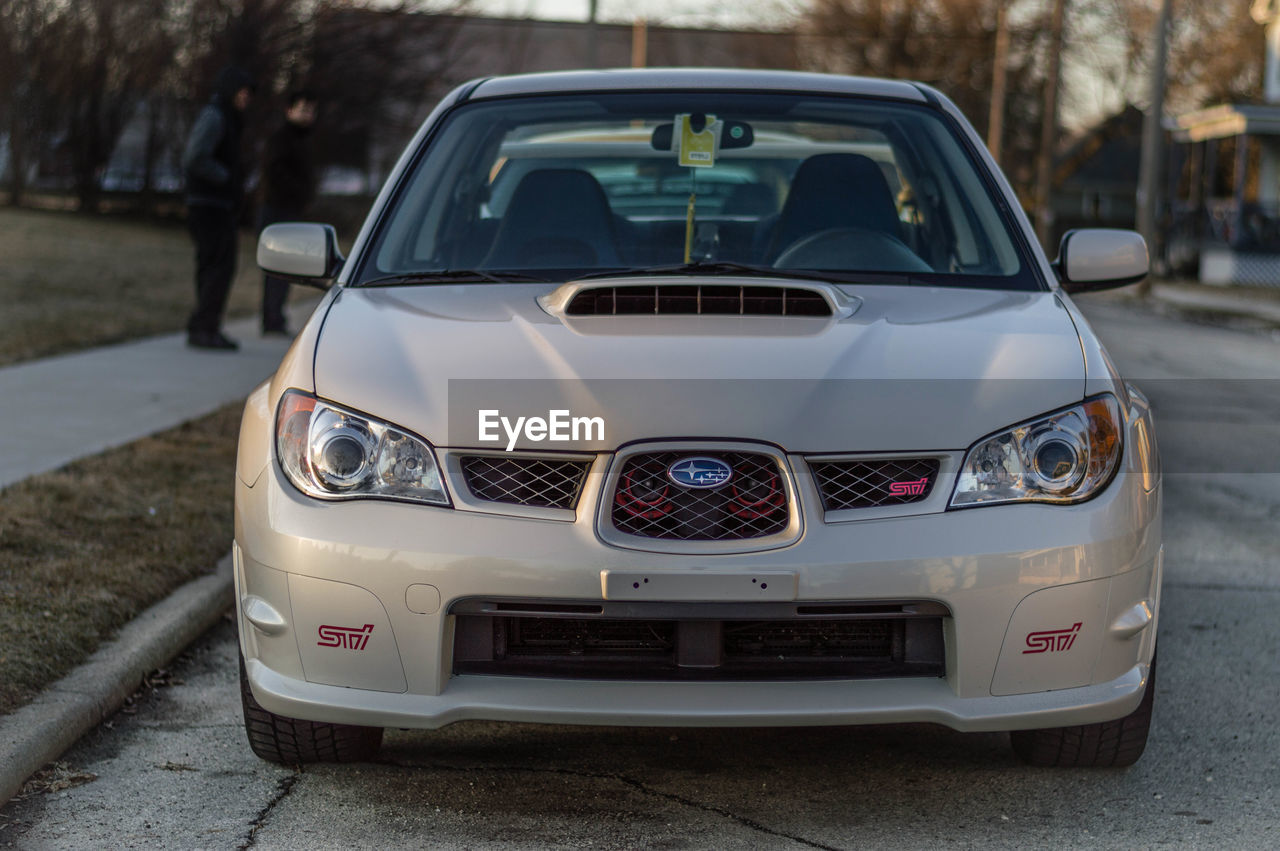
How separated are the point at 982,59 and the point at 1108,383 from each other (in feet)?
142

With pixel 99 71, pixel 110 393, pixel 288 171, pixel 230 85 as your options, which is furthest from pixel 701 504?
pixel 99 71

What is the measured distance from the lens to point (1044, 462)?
3.27 meters

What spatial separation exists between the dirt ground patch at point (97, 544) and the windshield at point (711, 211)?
1.36 metres

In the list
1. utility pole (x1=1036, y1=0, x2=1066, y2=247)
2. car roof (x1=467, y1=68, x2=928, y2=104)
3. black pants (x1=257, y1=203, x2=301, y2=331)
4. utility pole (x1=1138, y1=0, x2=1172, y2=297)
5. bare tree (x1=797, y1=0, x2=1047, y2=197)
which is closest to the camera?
car roof (x1=467, y1=68, x2=928, y2=104)

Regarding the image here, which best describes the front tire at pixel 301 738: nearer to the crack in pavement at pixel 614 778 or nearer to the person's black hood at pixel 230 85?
the crack in pavement at pixel 614 778

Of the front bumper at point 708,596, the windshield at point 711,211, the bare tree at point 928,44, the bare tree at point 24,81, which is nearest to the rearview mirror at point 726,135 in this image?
the windshield at point 711,211

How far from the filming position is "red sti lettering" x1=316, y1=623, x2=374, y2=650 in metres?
3.21

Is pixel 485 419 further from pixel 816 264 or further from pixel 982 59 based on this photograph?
pixel 982 59

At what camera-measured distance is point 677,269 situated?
13.3ft

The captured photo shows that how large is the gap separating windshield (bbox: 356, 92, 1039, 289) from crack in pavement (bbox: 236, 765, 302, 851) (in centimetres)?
126

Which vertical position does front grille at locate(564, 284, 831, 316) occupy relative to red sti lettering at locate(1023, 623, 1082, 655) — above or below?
above

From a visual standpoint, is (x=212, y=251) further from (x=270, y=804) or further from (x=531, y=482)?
(x=531, y=482)

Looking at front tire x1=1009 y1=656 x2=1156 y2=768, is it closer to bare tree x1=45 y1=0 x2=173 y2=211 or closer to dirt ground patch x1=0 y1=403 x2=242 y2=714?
dirt ground patch x1=0 y1=403 x2=242 y2=714

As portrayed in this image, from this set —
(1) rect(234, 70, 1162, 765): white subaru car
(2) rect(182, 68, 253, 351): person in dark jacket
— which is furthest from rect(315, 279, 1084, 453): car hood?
(2) rect(182, 68, 253, 351): person in dark jacket
